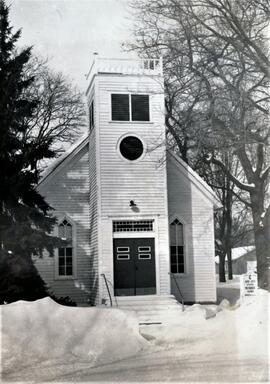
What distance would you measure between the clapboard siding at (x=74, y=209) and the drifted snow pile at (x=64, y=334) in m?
8.19

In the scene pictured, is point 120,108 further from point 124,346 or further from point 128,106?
point 124,346

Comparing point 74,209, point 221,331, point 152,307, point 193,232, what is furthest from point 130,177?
point 221,331

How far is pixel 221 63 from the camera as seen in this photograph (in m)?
14.9

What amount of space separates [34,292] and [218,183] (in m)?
11.8

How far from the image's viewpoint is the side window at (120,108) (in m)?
17.4

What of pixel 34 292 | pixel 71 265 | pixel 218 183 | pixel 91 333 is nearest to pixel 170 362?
pixel 91 333

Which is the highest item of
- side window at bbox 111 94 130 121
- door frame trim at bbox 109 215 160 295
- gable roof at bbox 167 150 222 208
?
side window at bbox 111 94 130 121

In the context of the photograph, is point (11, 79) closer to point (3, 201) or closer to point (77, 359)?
point (3, 201)

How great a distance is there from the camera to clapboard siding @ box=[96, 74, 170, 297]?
17.1 m

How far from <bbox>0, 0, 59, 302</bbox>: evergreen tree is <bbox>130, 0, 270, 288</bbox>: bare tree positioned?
11.8ft

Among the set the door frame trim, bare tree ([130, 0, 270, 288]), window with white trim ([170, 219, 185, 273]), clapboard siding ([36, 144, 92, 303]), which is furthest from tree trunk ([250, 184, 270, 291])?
clapboard siding ([36, 144, 92, 303])

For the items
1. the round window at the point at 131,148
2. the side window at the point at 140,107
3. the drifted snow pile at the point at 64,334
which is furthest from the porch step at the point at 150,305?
the side window at the point at 140,107

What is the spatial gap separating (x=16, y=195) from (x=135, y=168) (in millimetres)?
4824

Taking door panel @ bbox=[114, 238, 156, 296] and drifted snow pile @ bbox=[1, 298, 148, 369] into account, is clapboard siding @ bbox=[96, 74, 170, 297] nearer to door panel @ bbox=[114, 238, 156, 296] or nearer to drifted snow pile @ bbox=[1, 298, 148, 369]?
door panel @ bbox=[114, 238, 156, 296]
